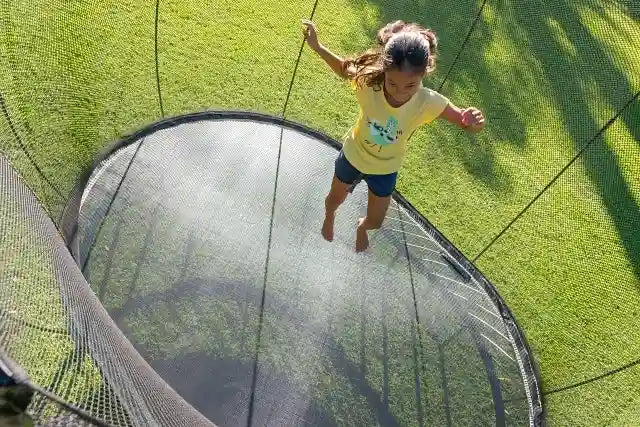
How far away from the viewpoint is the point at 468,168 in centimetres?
364

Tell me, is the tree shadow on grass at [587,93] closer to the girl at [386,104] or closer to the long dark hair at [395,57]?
the girl at [386,104]

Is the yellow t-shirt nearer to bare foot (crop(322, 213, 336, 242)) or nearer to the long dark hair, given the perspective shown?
the long dark hair

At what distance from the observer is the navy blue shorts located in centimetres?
255

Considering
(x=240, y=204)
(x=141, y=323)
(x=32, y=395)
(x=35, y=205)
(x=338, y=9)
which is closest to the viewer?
(x=32, y=395)

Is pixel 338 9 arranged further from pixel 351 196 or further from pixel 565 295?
pixel 565 295

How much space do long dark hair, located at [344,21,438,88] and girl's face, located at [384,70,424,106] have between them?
0.02 meters

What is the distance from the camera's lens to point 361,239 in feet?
9.64

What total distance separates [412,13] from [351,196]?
1501 millimetres

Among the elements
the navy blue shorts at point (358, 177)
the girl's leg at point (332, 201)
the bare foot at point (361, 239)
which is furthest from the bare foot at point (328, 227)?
the navy blue shorts at point (358, 177)

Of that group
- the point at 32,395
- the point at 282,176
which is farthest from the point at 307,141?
the point at 32,395

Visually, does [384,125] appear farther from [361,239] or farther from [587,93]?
[587,93]

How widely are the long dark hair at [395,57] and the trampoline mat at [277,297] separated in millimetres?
904

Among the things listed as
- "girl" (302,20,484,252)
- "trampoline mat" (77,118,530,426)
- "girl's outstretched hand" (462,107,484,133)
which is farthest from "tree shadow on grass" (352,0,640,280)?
"girl's outstretched hand" (462,107,484,133)

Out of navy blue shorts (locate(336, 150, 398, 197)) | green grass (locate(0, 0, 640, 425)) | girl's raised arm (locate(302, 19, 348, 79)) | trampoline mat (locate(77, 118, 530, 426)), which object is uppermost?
girl's raised arm (locate(302, 19, 348, 79))
